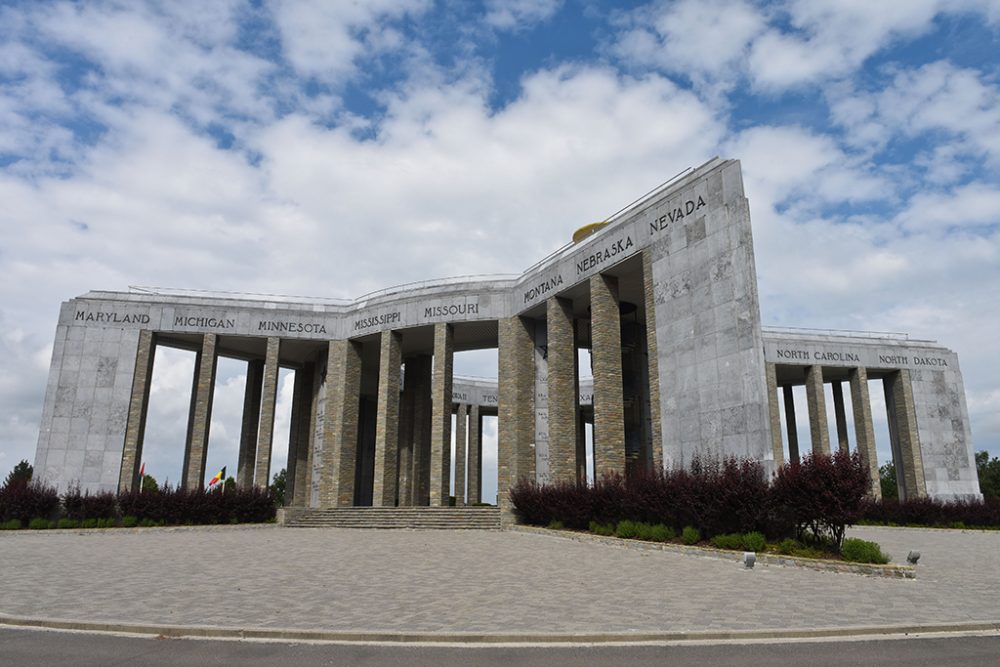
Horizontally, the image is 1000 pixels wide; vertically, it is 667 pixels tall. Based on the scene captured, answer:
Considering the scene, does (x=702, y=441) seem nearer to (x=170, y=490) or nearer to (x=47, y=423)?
(x=170, y=490)

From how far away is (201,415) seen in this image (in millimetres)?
33469

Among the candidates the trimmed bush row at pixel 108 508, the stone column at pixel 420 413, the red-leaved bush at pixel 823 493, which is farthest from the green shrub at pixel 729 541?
the stone column at pixel 420 413

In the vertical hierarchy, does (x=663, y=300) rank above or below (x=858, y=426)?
above

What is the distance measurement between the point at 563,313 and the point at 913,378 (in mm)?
24202

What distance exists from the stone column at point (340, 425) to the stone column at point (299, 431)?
5848mm

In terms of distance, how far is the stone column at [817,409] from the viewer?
38.3m

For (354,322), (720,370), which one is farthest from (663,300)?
(354,322)

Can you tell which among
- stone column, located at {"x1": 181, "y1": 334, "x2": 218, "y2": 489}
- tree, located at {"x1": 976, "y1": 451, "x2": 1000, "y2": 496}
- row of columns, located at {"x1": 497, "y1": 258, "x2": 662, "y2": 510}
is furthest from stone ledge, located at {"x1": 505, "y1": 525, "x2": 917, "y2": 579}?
tree, located at {"x1": 976, "y1": 451, "x2": 1000, "y2": 496}

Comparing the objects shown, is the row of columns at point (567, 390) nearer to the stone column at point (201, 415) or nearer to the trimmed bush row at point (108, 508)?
the trimmed bush row at point (108, 508)

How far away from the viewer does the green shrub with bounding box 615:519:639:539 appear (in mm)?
18781

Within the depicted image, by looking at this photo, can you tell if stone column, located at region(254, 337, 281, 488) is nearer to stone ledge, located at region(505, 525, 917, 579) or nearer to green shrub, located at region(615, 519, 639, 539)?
stone ledge, located at region(505, 525, 917, 579)

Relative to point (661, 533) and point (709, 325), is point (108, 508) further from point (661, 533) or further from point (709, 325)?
point (709, 325)

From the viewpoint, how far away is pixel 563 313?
93.7ft

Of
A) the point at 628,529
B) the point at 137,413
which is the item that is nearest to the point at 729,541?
the point at 628,529
